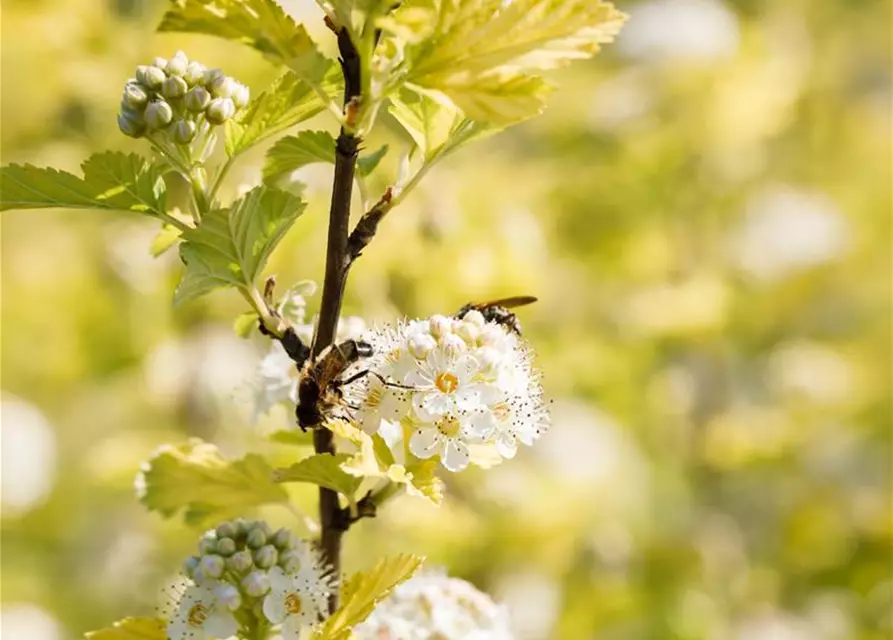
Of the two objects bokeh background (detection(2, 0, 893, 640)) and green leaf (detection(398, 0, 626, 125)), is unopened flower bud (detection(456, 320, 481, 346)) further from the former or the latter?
bokeh background (detection(2, 0, 893, 640))

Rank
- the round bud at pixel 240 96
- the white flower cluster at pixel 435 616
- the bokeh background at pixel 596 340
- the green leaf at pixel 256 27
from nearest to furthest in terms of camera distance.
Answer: the green leaf at pixel 256 27, the round bud at pixel 240 96, the white flower cluster at pixel 435 616, the bokeh background at pixel 596 340

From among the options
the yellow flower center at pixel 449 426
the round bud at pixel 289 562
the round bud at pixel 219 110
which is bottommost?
the round bud at pixel 289 562

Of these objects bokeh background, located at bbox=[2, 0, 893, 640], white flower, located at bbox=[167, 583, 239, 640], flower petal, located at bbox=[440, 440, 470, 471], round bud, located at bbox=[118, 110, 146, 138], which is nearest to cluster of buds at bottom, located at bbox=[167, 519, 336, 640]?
white flower, located at bbox=[167, 583, 239, 640]

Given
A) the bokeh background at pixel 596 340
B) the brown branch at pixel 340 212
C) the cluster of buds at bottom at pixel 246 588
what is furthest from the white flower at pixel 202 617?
the bokeh background at pixel 596 340

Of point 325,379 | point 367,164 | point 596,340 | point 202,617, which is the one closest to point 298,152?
point 367,164

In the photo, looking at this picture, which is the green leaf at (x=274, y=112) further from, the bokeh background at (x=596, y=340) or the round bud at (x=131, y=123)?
the bokeh background at (x=596, y=340)

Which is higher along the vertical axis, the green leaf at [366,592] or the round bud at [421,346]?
the round bud at [421,346]

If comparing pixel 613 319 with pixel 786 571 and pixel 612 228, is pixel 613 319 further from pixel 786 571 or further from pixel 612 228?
pixel 786 571

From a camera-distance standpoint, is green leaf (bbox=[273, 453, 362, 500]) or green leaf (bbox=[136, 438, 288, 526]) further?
green leaf (bbox=[136, 438, 288, 526])

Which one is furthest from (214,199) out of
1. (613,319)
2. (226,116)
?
(613,319)
